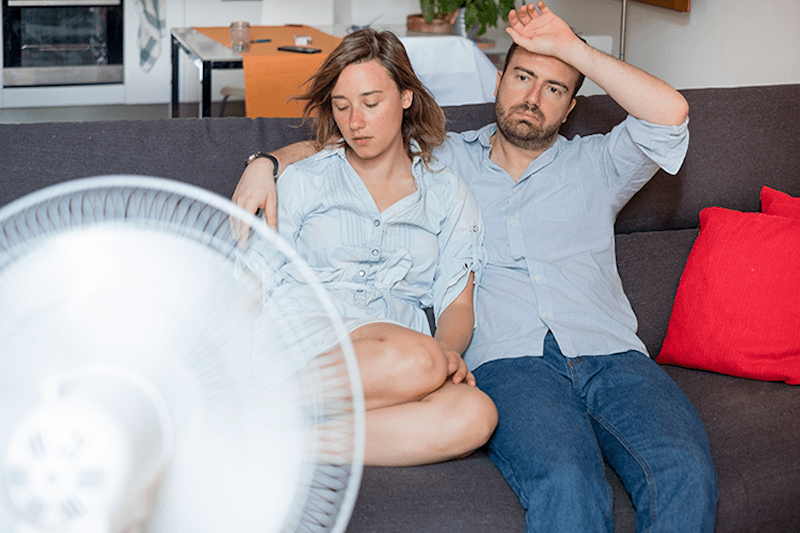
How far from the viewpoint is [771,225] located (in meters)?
1.80

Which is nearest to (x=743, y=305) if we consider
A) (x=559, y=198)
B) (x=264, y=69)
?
(x=559, y=198)

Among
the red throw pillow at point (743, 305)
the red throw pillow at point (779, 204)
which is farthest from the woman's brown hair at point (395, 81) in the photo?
the red throw pillow at point (779, 204)

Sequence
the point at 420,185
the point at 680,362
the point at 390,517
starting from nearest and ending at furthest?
the point at 390,517 → the point at 420,185 → the point at 680,362

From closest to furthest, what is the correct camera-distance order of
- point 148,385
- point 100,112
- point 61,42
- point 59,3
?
point 148,385, point 59,3, point 61,42, point 100,112

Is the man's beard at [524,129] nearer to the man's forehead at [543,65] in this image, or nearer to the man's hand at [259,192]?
the man's forehead at [543,65]

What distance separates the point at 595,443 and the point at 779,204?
913 millimetres

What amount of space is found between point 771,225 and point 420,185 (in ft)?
2.66

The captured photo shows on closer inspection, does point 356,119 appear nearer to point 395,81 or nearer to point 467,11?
point 395,81

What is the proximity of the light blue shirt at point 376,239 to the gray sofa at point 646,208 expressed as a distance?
24 centimetres

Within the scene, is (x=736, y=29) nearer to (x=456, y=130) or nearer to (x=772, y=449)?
(x=456, y=130)

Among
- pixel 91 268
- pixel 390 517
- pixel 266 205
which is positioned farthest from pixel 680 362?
pixel 91 268

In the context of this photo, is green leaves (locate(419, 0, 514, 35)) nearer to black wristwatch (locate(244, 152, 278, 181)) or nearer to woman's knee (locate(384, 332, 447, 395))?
black wristwatch (locate(244, 152, 278, 181))

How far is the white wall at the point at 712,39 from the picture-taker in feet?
9.59

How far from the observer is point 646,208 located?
2023 mm
